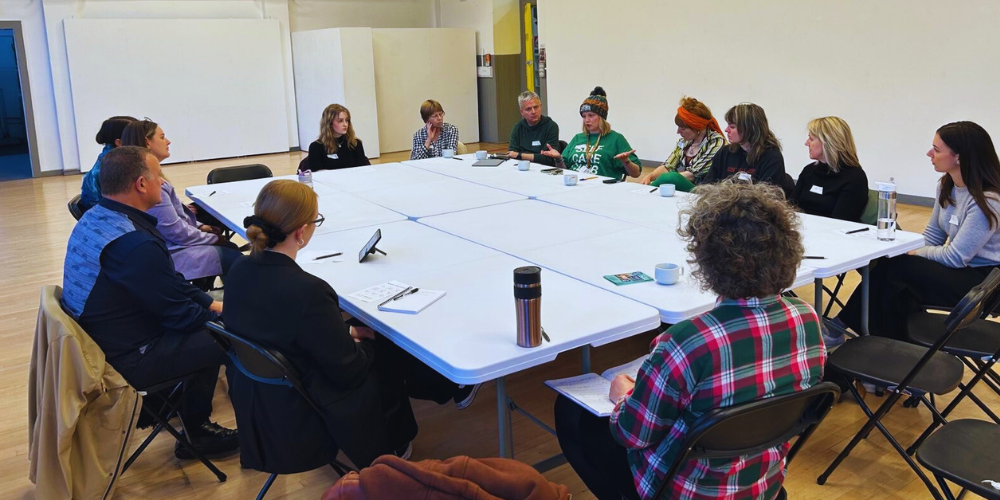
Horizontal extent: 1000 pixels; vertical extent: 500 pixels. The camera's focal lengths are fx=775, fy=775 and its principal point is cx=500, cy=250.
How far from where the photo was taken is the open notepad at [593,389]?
6.63ft

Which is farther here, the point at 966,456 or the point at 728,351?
the point at 966,456

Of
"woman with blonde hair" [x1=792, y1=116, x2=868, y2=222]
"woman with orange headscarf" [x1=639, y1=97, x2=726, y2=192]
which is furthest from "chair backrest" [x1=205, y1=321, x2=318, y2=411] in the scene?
"woman with orange headscarf" [x1=639, y1=97, x2=726, y2=192]

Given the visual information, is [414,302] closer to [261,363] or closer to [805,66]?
[261,363]

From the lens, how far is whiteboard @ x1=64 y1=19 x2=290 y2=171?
10977 mm

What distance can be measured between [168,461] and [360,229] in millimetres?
1334

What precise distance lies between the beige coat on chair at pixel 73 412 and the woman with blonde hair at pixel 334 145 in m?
3.54

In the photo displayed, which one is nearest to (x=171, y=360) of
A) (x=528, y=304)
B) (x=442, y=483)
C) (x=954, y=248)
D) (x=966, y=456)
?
(x=528, y=304)

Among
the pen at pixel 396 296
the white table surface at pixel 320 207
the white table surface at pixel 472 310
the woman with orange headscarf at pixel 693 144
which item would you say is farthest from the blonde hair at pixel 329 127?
the pen at pixel 396 296

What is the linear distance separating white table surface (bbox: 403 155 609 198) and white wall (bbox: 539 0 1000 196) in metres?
3.79

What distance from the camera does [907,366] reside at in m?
2.63

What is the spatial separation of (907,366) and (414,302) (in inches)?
66.4

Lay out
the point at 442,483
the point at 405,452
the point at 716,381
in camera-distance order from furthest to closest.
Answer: the point at 405,452, the point at 716,381, the point at 442,483

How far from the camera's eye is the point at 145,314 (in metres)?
2.78

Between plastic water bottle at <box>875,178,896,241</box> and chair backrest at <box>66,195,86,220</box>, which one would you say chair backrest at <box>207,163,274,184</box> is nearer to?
chair backrest at <box>66,195,86,220</box>
